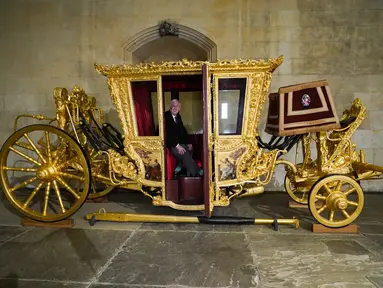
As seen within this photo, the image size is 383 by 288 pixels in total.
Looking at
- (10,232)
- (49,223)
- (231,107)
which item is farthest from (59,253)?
(231,107)

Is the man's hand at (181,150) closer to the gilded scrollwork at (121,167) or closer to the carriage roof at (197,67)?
the gilded scrollwork at (121,167)

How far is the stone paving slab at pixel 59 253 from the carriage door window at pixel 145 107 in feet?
3.53

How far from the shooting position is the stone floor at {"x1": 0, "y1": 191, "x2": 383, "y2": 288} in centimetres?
183

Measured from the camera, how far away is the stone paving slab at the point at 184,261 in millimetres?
1836

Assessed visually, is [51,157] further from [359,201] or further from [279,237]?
[359,201]

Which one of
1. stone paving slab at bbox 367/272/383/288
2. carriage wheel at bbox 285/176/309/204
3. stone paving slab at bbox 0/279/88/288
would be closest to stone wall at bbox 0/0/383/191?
carriage wheel at bbox 285/176/309/204

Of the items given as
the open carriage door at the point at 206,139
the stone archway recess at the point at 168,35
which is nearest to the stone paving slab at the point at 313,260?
the open carriage door at the point at 206,139

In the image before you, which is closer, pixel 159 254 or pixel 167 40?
pixel 159 254

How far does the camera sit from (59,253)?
7.28 ft

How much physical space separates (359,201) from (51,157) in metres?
3.12

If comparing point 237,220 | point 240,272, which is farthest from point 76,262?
point 237,220

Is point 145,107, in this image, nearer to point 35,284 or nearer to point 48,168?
point 48,168

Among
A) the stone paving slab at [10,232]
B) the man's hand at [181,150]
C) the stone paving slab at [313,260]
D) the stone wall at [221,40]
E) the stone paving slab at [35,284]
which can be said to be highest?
the stone wall at [221,40]

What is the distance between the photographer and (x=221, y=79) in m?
2.64
